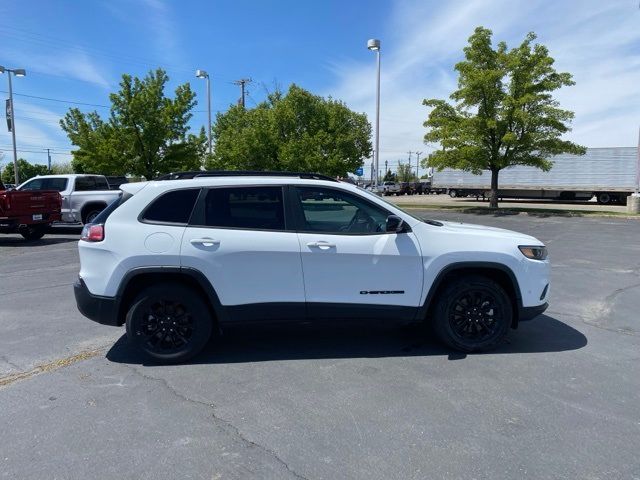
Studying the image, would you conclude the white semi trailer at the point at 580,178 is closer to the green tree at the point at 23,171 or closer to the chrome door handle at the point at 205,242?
the chrome door handle at the point at 205,242

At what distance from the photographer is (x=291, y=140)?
31500mm

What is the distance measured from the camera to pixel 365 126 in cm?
4828

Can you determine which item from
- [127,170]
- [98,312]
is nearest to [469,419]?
[98,312]

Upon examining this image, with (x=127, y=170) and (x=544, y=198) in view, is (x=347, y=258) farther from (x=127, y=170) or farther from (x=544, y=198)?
(x=544, y=198)

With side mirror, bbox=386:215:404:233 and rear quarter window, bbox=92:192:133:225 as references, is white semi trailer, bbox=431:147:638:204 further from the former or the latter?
rear quarter window, bbox=92:192:133:225

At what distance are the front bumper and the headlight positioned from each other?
396 centimetres

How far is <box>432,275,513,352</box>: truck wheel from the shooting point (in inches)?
185

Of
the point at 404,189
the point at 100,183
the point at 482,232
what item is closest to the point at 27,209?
the point at 100,183

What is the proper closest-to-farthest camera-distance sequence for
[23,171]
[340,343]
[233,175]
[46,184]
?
[233,175] → [340,343] → [46,184] → [23,171]

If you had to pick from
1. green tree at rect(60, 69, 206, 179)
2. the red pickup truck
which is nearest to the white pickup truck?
the red pickup truck

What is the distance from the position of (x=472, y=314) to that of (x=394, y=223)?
1.24m

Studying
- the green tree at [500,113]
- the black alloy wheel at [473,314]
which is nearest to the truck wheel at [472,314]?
the black alloy wheel at [473,314]

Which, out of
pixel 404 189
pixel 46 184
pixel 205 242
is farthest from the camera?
pixel 404 189

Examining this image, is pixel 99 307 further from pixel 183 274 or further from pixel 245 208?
pixel 245 208
